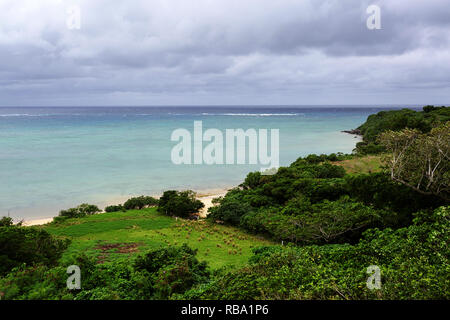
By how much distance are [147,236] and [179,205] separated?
5822 millimetres

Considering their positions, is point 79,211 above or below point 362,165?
below

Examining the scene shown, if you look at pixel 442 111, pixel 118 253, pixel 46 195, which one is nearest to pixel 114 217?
pixel 118 253

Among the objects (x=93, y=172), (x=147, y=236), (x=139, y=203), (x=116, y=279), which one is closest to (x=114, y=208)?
(x=139, y=203)

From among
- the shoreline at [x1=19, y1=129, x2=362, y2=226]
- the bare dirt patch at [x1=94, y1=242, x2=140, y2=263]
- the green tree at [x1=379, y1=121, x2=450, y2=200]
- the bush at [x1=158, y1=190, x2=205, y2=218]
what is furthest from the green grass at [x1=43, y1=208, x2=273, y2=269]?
the green tree at [x1=379, y1=121, x2=450, y2=200]

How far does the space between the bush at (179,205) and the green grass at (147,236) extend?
994 millimetres

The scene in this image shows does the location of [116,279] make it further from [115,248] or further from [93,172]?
[93,172]

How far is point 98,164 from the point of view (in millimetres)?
51781

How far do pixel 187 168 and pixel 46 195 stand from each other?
68.4 ft

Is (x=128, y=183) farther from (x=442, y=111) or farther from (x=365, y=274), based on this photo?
(x=442, y=111)

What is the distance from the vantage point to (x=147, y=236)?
23.4m

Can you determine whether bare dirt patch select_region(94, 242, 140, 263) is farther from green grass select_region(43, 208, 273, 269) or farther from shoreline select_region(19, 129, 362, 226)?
shoreline select_region(19, 129, 362, 226)

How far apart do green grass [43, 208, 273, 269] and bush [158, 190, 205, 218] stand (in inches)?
39.1

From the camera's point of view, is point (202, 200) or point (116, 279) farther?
point (202, 200)

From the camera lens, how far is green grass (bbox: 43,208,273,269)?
772 inches
